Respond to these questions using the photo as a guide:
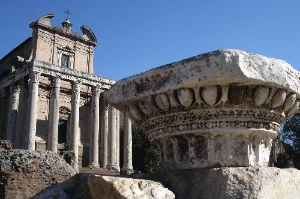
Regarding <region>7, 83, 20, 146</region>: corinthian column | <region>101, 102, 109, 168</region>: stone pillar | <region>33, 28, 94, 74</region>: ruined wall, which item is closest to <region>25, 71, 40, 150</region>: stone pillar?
<region>7, 83, 20, 146</region>: corinthian column

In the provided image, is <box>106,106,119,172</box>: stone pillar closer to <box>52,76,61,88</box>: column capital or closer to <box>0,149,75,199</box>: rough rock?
<box>52,76,61,88</box>: column capital

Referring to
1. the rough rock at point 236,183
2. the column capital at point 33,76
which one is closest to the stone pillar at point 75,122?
the column capital at point 33,76

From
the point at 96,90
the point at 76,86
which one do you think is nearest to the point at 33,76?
the point at 76,86

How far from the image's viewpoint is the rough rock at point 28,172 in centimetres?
570

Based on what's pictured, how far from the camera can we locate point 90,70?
33719mm

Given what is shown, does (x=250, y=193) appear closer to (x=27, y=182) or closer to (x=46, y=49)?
(x=27, y=182)

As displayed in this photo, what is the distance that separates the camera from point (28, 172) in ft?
19.2

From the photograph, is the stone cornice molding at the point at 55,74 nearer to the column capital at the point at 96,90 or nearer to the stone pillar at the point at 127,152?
the column capital at the point at 96,90

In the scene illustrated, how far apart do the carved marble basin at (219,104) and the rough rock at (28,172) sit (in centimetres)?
360

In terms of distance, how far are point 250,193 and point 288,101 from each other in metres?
0.65

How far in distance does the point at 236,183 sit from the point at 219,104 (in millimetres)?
445

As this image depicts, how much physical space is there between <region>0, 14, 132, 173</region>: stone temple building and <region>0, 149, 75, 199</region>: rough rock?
2004 cm

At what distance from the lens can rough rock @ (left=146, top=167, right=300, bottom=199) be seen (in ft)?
6.62

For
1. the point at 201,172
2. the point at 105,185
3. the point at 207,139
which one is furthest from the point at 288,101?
the point at 105,185
